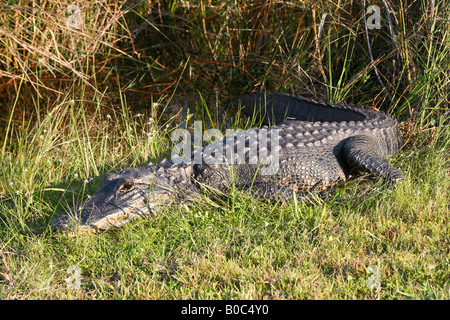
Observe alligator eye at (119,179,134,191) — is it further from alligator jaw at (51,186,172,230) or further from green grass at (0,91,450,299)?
green grass at (0,91,450,299)

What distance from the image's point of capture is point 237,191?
3.71 metres

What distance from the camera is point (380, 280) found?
2596 mm

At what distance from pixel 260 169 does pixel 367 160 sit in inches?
40.3

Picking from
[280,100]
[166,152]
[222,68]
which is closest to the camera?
[166,152]

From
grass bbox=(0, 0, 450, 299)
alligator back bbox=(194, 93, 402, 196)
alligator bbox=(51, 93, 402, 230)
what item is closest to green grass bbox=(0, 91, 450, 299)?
grass bbox=(0, 0, 450, 299)

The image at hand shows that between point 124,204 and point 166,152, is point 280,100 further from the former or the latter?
point 124,204

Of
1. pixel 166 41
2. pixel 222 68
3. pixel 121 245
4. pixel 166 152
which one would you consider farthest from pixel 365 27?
pixel 121 245

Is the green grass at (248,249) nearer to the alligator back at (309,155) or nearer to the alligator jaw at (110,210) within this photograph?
the alligator jaw at (110,210)

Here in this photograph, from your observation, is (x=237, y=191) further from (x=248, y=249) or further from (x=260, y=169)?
(x=248, y=249)

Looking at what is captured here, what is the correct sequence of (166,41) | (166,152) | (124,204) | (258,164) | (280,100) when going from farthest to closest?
(166,41), (280,100), (166,152), (258,164), (124,204)

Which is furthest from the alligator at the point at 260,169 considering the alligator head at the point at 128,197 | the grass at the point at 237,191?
the grass at the point at 237,191

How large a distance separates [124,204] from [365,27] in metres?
3.45

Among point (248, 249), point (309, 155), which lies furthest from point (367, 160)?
point (248, 249)
